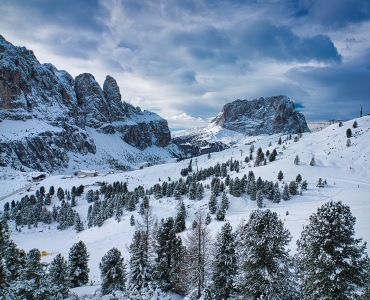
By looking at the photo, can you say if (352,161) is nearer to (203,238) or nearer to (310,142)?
(310,142)

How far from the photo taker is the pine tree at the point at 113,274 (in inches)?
1020

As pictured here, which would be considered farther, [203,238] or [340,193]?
[340,193]

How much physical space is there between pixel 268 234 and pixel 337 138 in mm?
149280

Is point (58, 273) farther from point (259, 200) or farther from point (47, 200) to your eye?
point (47, 200)

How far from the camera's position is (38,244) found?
220ft

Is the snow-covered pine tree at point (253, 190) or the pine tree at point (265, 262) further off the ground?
the pine tree at point (265, 262)

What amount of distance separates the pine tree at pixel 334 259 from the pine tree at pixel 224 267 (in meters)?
8.00

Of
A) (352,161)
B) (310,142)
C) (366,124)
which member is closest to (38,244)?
(352,161)

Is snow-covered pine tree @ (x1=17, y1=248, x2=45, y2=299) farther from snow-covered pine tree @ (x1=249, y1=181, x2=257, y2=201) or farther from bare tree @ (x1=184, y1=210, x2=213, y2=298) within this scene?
snow-covered pine tree @ (x1=249, y1=181, x2=257, y2=201)

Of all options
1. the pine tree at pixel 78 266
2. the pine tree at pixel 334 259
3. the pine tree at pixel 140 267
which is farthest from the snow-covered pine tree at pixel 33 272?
the pine tree at pixel 334 259

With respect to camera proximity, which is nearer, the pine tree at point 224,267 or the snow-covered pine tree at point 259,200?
the pine tree at point 224,267

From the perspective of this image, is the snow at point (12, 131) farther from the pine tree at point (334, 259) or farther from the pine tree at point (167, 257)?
the pine tree at point (334, 259)

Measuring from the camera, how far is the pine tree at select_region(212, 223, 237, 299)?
69.0 feet

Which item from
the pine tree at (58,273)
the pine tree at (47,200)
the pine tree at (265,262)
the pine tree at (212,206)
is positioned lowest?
the pine tree at (47,200)
